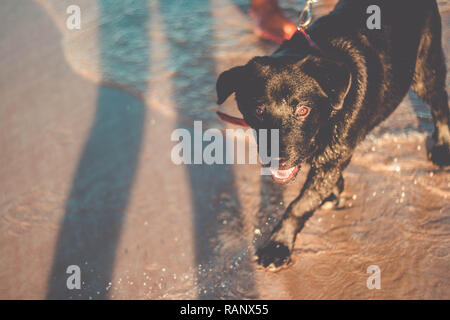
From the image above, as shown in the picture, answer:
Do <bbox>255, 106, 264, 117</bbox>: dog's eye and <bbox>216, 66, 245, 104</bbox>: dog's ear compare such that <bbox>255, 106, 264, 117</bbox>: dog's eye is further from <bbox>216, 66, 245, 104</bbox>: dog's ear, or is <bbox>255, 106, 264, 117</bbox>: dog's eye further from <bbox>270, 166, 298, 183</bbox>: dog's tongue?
<bbox>270, 166, 298, 183</bbox>: dog's tongue

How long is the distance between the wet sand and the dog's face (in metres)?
1.00

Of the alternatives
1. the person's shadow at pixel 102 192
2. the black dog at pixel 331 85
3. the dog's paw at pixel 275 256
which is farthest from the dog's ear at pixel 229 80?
the person's shadow at pixel 102 192

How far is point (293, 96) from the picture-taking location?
2.48 meters

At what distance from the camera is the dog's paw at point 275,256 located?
3.09 m

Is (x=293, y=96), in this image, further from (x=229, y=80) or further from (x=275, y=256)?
(x=275, y=256)

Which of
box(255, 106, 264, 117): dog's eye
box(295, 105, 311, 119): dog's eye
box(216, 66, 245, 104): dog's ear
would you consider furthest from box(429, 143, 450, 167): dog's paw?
box(216, 66, 245, 104): dog's ear

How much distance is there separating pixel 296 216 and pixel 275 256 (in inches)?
15.2

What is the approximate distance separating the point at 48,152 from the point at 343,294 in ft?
11.9

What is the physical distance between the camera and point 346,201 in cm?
344

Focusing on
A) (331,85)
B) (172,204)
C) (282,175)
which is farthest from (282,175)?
(172,204)

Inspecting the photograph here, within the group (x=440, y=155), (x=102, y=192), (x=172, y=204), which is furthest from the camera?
(x=102, y=192)
